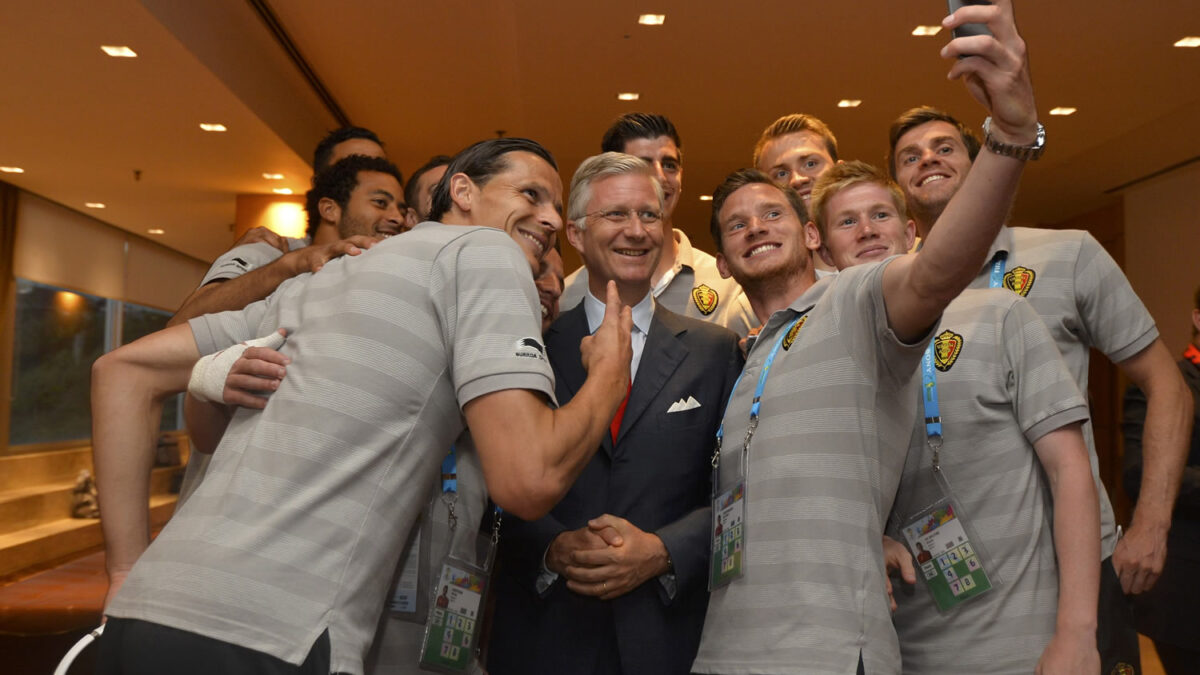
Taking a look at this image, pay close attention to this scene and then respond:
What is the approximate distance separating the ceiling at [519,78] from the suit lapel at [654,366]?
3.83 m

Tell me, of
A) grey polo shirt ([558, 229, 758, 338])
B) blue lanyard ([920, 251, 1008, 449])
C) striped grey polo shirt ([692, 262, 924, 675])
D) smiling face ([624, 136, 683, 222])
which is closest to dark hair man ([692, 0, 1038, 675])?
striped grey polo shirt ([692, 262, 924, 675])

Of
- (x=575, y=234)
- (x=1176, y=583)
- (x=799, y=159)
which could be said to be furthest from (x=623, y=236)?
(x=1176, y=583)

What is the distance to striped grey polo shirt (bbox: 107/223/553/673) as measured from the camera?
118 centimetres

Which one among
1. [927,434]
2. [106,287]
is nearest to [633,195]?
[927,434]

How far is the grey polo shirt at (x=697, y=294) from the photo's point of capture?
2.84m

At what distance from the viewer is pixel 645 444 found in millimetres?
1892

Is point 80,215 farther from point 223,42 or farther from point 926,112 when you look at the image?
point 926,112

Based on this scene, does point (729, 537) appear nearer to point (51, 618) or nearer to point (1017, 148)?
point (1017, 148)

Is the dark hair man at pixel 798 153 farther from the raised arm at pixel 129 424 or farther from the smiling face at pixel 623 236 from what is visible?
the raised arm at pixel 129 424

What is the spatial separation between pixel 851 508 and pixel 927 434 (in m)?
0.32

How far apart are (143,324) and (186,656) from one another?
43.5 ft

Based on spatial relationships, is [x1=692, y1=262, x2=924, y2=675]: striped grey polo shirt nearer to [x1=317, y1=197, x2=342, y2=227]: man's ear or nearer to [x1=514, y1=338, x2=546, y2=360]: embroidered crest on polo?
[x1=514, y1=338, x2=546, y2=360]: embroidered crest on polo

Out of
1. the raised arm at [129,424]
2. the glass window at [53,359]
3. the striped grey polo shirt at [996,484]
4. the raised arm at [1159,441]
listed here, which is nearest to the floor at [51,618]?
the glass window at [53,359]

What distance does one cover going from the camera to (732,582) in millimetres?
1552
